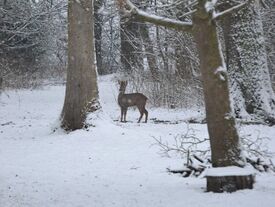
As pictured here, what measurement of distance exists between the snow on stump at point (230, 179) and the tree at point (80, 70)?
5.55 meters

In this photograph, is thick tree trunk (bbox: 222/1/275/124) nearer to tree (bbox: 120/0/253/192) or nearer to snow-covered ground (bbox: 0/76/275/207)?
snow-covered ground (bbox: 0/76/275/207)

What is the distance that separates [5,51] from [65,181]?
66.2 feet

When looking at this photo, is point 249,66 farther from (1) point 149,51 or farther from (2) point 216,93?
(1) point 149,51

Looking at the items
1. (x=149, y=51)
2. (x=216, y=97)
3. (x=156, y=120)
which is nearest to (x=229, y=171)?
(x=216, y=97)

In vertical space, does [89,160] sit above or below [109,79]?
below

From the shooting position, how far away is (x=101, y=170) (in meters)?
7.68

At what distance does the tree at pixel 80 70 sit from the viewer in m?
11.0

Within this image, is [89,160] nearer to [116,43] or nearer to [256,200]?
[256,200]

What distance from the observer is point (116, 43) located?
32812 mm

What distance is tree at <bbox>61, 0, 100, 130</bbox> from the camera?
10992 mm

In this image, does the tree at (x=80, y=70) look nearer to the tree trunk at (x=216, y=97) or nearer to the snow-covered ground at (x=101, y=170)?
the snow-covered ground at (x=101, y=170)

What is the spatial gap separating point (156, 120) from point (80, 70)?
3141mm

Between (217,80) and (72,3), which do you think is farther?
(72,3)

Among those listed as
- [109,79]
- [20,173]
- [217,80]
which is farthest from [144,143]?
[109,79]
